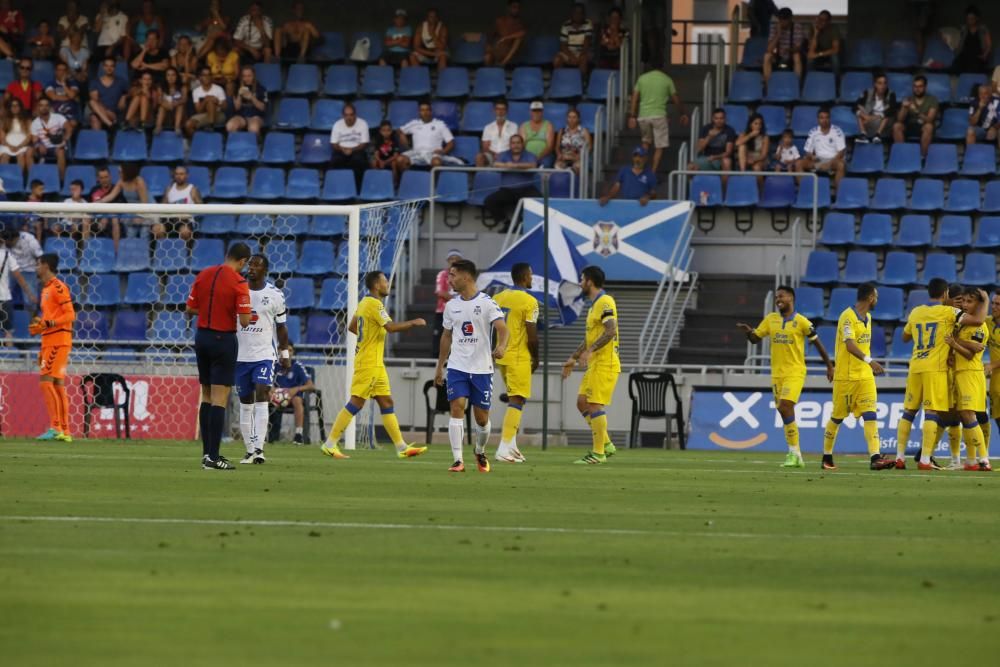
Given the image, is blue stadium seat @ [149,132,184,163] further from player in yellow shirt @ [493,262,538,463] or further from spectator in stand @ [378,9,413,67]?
player in yellow shirt @ [493,262,538,463]

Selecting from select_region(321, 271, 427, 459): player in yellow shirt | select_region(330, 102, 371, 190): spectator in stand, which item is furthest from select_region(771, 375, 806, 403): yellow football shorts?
select_region(330, 102, 371, 190): spectator in stand

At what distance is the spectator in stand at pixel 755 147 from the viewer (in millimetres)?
28250

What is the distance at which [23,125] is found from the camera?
2994 cm

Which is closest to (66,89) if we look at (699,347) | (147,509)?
(699,347)

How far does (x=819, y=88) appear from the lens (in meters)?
29.9

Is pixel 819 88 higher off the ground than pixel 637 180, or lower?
higher

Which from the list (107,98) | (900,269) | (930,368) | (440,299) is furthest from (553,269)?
(107,98)

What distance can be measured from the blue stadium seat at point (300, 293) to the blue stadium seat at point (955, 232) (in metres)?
9.64

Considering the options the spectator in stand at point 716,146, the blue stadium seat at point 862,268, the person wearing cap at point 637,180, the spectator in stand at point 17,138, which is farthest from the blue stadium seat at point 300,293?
the blue stadium seat at point 862,268

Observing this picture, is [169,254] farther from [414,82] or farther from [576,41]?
[576,41]

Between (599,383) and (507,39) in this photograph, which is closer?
(599,383)

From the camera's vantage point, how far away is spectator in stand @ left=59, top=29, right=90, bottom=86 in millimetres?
31203

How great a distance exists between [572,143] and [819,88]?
4.50 m

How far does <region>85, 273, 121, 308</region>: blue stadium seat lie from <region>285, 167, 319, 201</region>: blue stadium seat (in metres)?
3.80
